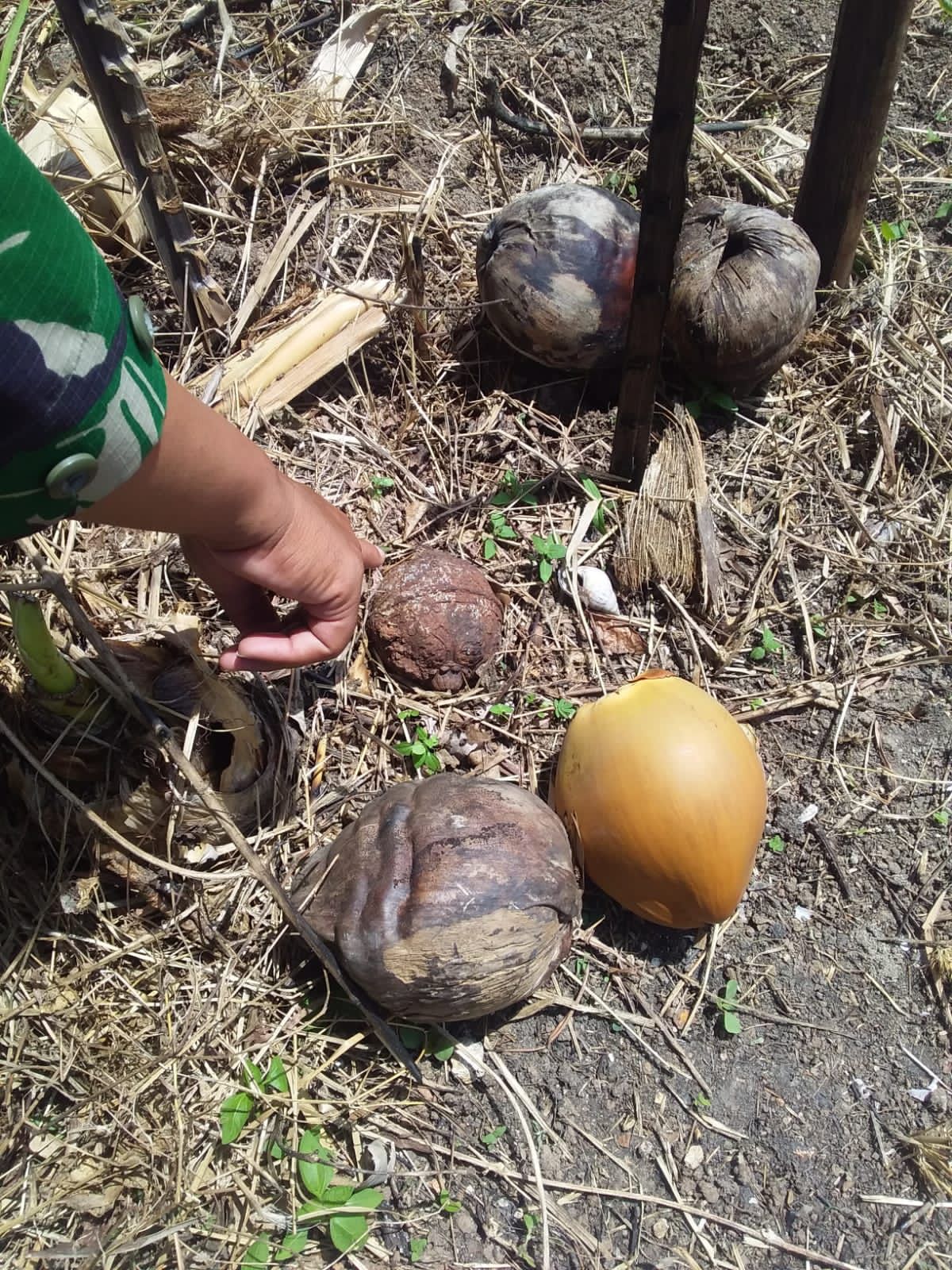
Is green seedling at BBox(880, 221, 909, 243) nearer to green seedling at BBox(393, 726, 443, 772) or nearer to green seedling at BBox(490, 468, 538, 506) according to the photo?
green seedling at BBox(490, 468, 538, 506)

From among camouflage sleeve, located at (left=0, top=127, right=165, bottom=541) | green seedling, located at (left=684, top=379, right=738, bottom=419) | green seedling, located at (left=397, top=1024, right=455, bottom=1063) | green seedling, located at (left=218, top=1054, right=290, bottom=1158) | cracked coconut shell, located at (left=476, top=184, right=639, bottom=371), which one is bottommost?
green seedling, located at (left=218, top=1054, right=290, bottom=1158)

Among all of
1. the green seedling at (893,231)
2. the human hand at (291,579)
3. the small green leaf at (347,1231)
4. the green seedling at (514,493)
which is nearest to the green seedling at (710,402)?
the green seedling at (514,493)

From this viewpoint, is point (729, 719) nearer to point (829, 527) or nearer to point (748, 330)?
point (829, 527)

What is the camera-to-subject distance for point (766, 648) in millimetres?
2305

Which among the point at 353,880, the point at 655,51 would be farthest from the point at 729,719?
the point at 655,51

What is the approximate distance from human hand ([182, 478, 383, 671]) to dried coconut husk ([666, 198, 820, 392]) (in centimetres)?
122

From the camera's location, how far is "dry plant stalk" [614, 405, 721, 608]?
7.70 ft

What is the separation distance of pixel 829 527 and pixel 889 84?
119cm

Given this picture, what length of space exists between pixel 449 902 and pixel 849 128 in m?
2.35

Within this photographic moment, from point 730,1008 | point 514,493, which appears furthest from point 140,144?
point 730,1008

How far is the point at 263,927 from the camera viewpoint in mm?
1969

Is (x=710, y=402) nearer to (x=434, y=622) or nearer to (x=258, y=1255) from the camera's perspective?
(x=434, y=622)

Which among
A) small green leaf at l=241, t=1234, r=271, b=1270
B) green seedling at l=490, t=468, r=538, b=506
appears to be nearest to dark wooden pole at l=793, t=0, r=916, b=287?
green seedling at l=490, t=468, r=538, b=506

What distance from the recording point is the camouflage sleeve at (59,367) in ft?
3.30
